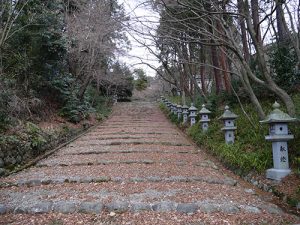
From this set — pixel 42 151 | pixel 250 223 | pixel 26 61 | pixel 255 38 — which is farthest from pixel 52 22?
pixel 250 223

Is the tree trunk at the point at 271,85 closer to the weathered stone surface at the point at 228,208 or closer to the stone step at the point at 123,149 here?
the weathered stone surface at the point at 228,208

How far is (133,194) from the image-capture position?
4164 mm

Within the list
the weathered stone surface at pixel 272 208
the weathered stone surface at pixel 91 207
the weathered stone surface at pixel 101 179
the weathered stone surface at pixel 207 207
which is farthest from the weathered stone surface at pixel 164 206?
the weathered stone surface at pixel 101 179

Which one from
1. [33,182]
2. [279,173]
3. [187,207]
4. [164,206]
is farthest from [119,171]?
[279,173]

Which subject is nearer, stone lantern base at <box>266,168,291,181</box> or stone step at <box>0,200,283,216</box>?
stone step at <box>0,200,283,216</box>

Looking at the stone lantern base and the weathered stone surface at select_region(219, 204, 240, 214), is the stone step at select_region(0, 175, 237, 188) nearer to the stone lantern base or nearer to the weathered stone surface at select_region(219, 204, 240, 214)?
the stone lantern base

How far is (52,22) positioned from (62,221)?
863cm

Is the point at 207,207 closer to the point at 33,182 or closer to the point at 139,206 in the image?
the point at 139,206

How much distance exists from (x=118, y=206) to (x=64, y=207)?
2.25 feet

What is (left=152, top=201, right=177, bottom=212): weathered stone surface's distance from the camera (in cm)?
361

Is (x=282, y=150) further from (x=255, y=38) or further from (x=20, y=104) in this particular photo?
(x=20, y=104)

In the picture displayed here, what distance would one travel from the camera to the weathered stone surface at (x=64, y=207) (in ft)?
11.9

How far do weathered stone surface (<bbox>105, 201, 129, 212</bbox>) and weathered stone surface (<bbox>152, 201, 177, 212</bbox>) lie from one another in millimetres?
360

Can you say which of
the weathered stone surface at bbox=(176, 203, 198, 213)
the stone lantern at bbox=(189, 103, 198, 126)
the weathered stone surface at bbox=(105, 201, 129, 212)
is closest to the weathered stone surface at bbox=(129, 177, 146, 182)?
the weathered stone surface at bbox=(105, 201, 129, 212)
